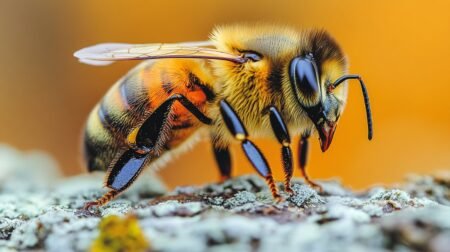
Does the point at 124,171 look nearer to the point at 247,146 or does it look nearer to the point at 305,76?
the point at 247,146

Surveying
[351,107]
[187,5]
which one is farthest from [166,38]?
[351,107]

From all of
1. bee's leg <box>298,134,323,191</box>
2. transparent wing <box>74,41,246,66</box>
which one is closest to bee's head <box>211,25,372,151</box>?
transparent wing <box>74,41,246,66</box>

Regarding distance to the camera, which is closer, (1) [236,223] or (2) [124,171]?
(1) [236,223]

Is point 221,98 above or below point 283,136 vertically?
above

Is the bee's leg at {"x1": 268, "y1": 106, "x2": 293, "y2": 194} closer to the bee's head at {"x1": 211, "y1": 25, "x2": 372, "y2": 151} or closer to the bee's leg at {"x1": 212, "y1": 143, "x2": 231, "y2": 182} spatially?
the bee's head at {"x1": 211, "y1": 25, "x2": 372, "y2": 151}

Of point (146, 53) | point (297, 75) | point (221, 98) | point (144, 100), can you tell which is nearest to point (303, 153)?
point (221, 98)

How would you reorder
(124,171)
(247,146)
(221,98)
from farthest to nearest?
(221,98), (124,171), (247,146)
